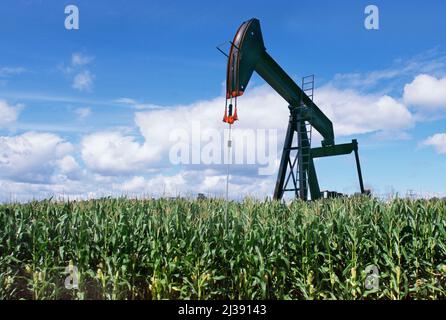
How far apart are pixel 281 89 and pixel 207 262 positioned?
1048cm

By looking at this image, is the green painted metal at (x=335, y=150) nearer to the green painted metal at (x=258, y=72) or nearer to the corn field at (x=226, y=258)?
the green painted metal at (x=258, y=72)

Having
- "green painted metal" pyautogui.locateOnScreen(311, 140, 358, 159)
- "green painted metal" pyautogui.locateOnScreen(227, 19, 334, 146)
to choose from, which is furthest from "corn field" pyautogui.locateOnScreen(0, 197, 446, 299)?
"green painted metal" pyautogui.locateOnScreen(311, 140, 358, 159)

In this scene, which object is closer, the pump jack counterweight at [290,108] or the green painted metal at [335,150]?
the pump jack counterweight at [290,108]

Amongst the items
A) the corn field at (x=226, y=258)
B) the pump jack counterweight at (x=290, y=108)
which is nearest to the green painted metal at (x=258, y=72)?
the pump jack counterweight at (x=290, y=108)

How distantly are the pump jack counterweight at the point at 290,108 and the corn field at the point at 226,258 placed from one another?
224 inches

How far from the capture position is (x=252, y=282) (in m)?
6.52

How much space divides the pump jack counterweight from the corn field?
5.69m

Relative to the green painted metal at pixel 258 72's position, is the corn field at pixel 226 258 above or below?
below

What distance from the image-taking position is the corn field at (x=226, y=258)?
6539 millimetres

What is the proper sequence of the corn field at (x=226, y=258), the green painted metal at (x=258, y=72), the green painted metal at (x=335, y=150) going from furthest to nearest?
1. the green painted metal at (x=335, y=150)
2. the green painted metal at (x=258, y=72)
3. the corn field at (x=226, y=258)

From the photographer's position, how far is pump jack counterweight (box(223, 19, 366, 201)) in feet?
41.4

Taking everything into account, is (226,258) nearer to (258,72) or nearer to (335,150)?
(258,72)

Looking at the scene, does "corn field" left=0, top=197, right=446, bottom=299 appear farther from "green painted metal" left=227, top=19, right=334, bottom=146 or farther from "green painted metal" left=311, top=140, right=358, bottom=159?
"green painted metal" left=311, top=140, right=358, bottom=159
